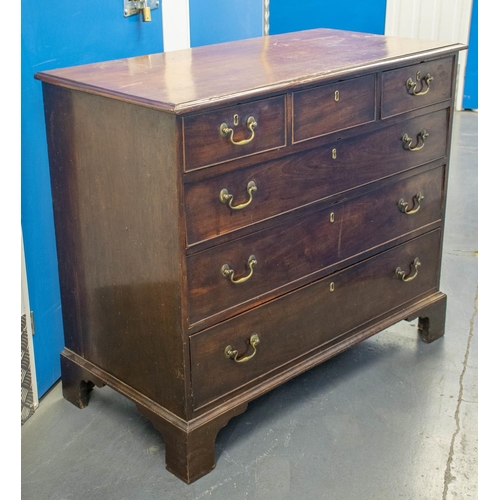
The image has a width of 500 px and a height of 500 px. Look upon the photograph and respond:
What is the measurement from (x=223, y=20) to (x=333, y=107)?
5.05 ft

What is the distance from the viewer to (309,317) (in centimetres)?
265

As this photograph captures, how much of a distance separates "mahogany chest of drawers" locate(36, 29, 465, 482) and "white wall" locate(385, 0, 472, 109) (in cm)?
377

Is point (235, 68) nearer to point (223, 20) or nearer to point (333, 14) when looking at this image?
point (223, 20)

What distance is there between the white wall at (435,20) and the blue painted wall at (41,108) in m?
4.03

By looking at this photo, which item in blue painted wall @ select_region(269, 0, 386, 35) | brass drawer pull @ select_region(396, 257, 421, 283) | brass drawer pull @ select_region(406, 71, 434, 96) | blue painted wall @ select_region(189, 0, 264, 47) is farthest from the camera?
blue painted wall @ select_region(269, 0, 386, 35)

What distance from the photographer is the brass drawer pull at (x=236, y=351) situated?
2.38 metres

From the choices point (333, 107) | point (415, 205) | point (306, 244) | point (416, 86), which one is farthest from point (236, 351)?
point (416, 86)

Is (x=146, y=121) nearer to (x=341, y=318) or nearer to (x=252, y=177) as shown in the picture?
(x=252, y=177)

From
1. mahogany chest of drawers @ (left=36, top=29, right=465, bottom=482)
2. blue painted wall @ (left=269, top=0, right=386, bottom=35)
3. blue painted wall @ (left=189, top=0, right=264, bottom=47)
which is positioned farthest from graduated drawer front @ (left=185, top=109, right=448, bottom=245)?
blue painted wall @ (left=269, top=0, right=386, bottom=35)

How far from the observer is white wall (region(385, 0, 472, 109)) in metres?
6.30

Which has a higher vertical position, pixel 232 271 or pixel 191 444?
pixel 232 271

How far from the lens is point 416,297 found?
3.09 m

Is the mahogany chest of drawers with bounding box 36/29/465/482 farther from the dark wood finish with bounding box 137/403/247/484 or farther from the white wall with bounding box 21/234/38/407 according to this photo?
the white wall with bounding box 21/234/38/407

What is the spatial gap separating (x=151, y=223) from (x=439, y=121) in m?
1.23
